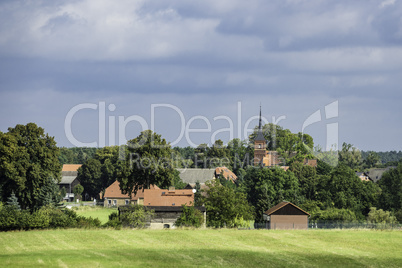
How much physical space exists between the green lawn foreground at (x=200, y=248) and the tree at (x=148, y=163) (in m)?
27.3

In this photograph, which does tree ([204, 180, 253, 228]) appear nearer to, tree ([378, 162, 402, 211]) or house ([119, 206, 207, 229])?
house ([119, 206, 207, 229])

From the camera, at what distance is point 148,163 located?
7431 centimetres

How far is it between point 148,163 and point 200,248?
38005mm

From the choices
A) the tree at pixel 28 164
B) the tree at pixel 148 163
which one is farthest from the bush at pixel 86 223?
the tree at pixel 148 163

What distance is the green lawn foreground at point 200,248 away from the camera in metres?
31.4

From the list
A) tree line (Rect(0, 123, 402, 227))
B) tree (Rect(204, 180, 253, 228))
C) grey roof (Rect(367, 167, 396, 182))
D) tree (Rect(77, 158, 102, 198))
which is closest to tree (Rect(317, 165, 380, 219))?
tree line (Rect(0, 123, 402, 227))

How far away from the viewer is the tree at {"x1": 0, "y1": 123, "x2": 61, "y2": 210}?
65.9 meters

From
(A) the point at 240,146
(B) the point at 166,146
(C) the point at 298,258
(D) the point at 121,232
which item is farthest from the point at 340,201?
(A) the point at 240,146

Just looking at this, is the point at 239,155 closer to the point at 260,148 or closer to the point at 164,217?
the point at 260,148

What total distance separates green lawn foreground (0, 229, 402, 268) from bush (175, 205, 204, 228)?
625 centimetres

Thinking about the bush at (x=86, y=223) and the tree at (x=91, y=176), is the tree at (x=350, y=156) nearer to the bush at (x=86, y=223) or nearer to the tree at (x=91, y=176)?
the tree at (x=91, y=176)

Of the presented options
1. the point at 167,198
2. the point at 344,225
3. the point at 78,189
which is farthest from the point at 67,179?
the point at 344,225

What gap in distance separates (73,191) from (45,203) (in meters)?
60.1

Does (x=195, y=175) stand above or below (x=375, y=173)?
above
